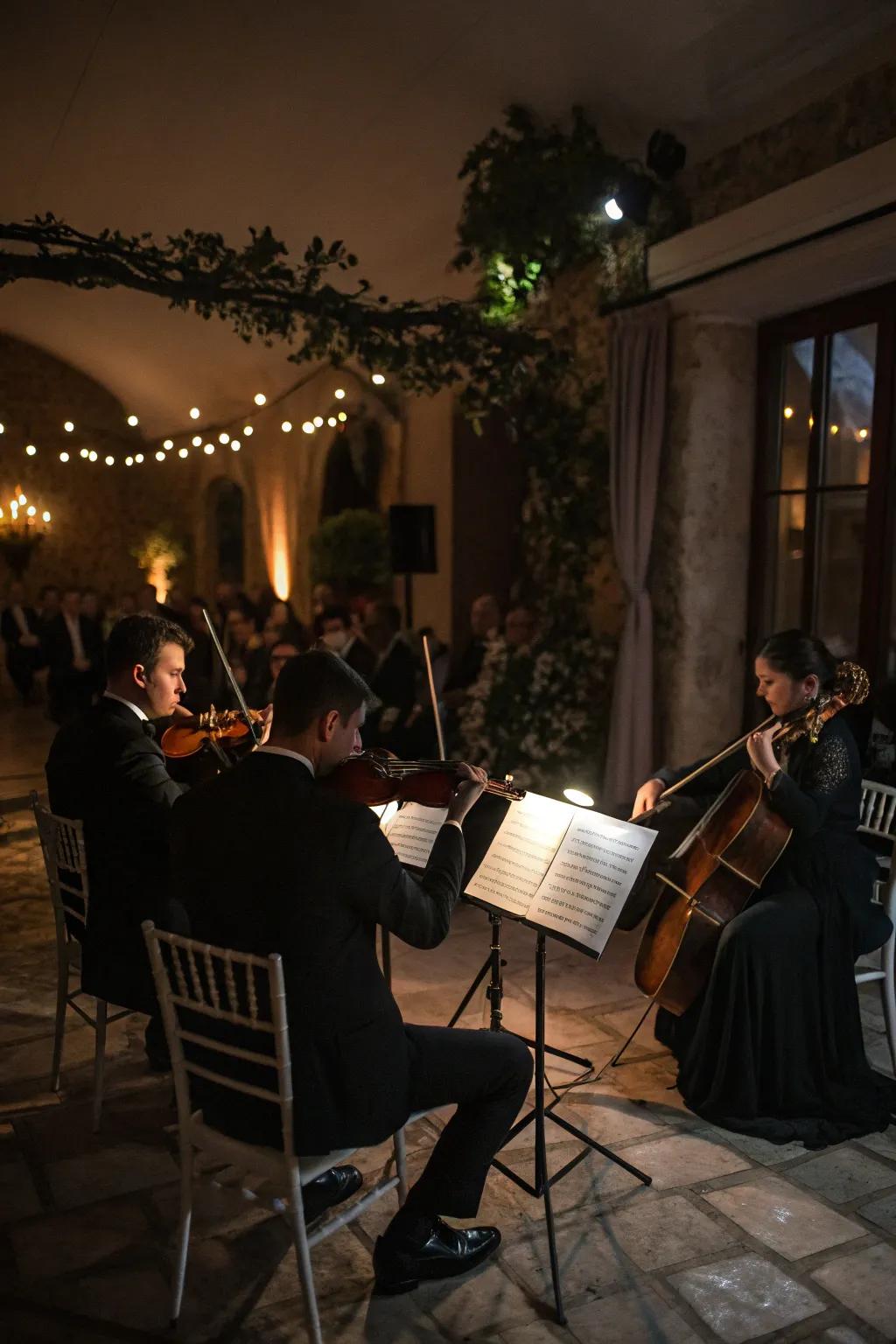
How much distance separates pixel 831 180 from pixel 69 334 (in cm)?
1071

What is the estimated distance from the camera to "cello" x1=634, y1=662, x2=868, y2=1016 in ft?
9.34

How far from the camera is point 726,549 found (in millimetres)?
5191

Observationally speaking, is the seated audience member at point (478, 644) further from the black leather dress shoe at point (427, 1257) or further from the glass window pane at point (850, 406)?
the black leather dress shoe at point (427, 1257)

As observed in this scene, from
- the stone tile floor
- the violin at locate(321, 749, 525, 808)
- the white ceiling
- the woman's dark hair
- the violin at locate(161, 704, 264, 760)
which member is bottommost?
the stone tile floor

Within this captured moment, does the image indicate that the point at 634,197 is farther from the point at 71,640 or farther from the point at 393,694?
the point at 71,640

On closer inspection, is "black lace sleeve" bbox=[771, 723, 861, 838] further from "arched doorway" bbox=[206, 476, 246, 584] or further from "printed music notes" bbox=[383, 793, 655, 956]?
"arched doorway" bbox=[206, 476, 246, 584]

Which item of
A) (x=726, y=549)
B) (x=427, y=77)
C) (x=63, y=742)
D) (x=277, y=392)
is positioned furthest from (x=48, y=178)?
(x=63, y=742)

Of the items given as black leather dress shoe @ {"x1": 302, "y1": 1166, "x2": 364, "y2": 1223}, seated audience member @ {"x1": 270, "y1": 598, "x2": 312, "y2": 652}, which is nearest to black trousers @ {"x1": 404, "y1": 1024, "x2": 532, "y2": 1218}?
black leather dress shoe @ {"x1": 302, "y1": 1166, "x2": 364, "y2": 1223}

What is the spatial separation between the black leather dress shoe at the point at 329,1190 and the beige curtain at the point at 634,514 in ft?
9.64

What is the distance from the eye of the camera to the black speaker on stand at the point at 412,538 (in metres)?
7.08

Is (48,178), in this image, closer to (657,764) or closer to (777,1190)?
(657,764)

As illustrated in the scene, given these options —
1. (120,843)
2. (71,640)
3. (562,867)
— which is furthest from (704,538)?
(71,640)

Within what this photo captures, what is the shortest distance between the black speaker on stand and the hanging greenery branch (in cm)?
151

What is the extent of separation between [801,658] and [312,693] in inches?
63.8
